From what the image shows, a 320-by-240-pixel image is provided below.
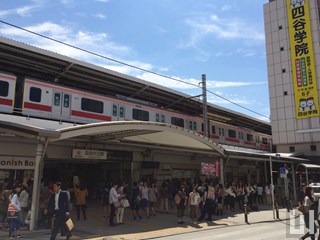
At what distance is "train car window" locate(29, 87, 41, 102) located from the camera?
19.2m

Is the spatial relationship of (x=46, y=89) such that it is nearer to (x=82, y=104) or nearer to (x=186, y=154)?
(x=82, y=104)

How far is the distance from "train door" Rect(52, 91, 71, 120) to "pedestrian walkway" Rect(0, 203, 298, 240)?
18.2ft

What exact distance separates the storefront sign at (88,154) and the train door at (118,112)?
3956 mm

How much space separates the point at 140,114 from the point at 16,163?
33.4ft

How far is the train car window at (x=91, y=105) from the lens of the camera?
21.7m

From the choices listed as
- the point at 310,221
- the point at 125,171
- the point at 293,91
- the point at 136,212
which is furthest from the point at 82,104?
the point at 293,91

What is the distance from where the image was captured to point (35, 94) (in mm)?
19359

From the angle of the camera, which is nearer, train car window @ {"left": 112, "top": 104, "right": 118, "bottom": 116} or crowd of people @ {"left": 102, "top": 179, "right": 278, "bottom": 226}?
crowd of people @ {"left": 102, "top": 179, "right": 278, "bottom": 226}

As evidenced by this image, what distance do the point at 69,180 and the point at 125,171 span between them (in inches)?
155

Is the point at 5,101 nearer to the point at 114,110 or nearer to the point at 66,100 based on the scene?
the point at 66,100

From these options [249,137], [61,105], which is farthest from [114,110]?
[249,137]

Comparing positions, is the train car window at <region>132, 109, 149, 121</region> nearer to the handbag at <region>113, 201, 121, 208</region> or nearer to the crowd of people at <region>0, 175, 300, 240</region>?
the crowd of people at <region>0, 175, 300, 240</region>

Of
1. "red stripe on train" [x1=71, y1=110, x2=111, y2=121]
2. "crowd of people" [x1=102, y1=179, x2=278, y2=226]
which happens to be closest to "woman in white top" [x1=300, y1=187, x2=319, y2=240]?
"crowd of people" [x1=102, y1=179, x2=278, y2=226]

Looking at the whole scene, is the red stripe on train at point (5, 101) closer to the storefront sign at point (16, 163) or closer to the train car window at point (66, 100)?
the storefront sign at point (16, 163)
